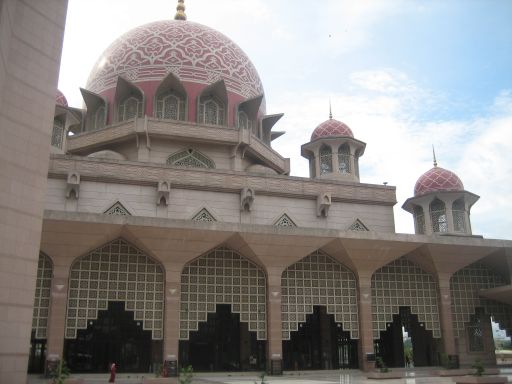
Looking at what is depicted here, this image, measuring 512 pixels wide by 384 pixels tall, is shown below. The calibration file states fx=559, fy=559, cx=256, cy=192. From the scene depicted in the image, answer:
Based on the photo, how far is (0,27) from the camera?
858cm

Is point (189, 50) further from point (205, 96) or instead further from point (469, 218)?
point (469, 218)

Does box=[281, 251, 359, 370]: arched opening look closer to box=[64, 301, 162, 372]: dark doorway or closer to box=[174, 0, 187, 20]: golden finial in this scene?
box=[64, 301, 162, 372]: dark doorway

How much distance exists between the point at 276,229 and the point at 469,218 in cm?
1076

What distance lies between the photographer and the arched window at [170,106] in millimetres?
25131

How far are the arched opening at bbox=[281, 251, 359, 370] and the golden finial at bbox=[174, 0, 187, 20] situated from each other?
58.2 ft

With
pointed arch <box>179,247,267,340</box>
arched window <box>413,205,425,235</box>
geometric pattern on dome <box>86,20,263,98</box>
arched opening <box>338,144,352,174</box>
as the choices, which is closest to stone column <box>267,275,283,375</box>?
pointed arch <box>179,247,267,340</box>

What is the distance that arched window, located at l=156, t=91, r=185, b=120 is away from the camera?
2513cm

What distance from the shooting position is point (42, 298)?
55.9 feet

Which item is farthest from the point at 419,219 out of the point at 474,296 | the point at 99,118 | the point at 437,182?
the point at 99,118

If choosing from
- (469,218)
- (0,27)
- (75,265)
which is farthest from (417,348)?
(0,27)

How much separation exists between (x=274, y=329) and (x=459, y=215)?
10.9 m

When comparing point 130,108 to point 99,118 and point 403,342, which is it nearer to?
point 99,118

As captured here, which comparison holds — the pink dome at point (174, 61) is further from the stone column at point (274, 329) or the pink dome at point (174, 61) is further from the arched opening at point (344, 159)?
the stone column at point (274, 329)

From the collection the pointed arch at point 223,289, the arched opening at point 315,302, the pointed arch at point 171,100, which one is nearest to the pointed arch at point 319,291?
the arched opening at point 315,302
